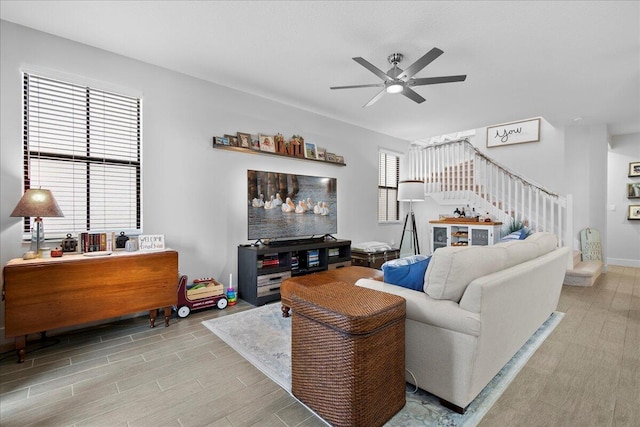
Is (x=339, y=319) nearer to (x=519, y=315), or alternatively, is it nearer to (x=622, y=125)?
(x=519, y=315)

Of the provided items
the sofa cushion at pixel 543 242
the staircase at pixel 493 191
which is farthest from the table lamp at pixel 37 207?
the staircase at pixel 493 191

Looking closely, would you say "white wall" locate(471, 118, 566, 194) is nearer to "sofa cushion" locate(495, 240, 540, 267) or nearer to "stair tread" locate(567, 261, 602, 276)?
"stair tread" locate(567, 261, 602, 276)

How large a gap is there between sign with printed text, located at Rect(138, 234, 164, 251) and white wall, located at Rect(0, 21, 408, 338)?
0.92 feet

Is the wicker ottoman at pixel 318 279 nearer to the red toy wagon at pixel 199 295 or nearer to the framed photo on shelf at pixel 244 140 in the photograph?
the red toy wagon at pixel 199 295

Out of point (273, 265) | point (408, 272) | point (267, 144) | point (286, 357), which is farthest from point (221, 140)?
point (408, 272)

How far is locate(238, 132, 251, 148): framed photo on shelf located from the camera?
383cm

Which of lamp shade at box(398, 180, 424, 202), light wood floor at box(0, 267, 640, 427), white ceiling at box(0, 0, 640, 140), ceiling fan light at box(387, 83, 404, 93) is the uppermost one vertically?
white ceiling at box(0, 0, 640, 140)

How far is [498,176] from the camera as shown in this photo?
5.71 metres

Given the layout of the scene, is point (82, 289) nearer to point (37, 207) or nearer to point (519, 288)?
point (37, 207)

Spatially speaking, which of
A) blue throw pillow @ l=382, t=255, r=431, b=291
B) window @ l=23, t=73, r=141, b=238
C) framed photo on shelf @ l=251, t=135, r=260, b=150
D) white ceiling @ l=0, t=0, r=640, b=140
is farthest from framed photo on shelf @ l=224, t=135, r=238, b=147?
blue throw pillow @ l=382, t=255, r=431, b=291

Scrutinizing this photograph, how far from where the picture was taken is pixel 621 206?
19.8 feet

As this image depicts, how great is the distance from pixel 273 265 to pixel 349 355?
2.40 metres

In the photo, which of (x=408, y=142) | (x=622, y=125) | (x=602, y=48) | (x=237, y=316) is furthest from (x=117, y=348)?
(x=622, y=125)

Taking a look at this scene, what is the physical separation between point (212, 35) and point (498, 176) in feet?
17.4
